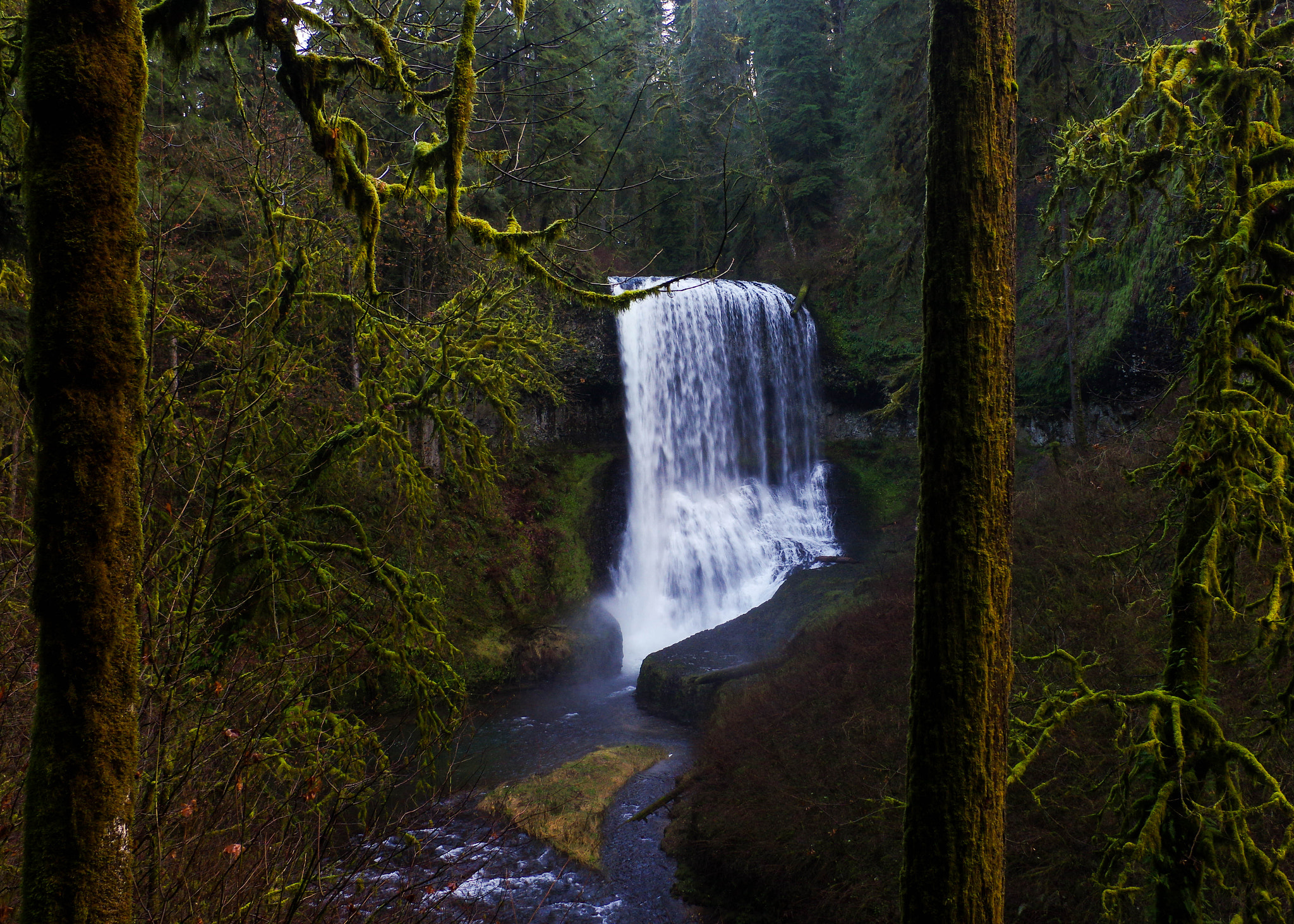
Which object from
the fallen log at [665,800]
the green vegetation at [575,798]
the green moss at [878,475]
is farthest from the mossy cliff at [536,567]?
the green moss at [878,475]

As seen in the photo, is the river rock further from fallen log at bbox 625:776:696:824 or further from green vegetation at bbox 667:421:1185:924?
fallen log at bbox 625:776:696:824

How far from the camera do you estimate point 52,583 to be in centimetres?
170

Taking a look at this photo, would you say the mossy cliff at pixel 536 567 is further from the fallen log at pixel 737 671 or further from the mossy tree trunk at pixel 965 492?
the mossy tree trunk at pixel 965 492

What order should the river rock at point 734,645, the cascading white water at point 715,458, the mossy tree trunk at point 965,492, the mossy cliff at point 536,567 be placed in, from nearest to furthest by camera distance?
the mossy tree trunk at point 965,492 → the river rock at point 734,645 → the mossy cliff at point 536,567 → the cascading white water at point 715,458

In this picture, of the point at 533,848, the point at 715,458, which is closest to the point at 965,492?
the point at 533,848

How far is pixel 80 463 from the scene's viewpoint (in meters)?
1.73

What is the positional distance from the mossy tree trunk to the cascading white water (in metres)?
15.2

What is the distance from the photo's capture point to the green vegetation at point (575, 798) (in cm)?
839

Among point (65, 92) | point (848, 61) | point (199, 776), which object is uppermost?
point (848, 61)

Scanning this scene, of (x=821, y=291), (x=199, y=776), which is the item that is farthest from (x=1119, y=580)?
(x=821, y=291)

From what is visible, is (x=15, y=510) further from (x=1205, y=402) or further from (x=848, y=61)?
(x=848, y=61)

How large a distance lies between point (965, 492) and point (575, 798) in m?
7.95

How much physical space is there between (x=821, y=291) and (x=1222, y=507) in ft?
69.3

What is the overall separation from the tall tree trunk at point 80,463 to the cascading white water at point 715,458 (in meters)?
16.4
